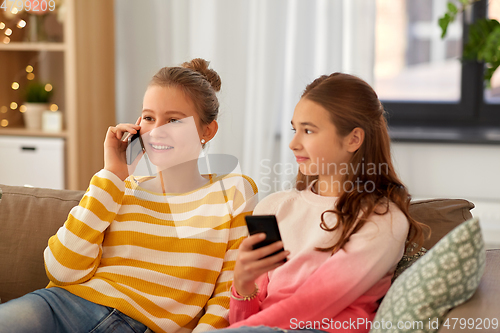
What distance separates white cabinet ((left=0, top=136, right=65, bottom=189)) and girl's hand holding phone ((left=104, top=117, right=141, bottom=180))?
137cm

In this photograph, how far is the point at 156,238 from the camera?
1226 mm

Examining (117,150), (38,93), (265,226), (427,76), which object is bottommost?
(265,226)

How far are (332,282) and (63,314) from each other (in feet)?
2.01

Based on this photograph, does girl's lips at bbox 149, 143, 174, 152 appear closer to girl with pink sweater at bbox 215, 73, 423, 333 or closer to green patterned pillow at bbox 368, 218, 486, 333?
girl with pink sweater at bbox 215, 73, 423, 333

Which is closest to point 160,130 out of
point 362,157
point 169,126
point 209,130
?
point 169,126

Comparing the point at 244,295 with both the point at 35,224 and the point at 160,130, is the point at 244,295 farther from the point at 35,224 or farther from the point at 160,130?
the point at 35,224

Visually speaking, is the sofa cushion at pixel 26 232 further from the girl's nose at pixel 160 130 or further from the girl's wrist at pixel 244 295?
the girl's wrist at pixel 244 295

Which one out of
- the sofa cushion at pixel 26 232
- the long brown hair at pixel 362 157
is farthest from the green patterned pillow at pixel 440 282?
the sofa cushion at pixel 26 232

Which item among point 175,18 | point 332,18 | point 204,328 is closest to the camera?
point 204,328

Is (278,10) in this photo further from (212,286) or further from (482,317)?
(482,317)

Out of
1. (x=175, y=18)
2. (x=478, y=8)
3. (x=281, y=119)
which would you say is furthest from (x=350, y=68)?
(x=175, y=18)

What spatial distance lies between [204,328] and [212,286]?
4.4 inches

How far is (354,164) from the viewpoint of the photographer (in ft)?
3.71

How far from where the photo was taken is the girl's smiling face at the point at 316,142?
3.62 ft
